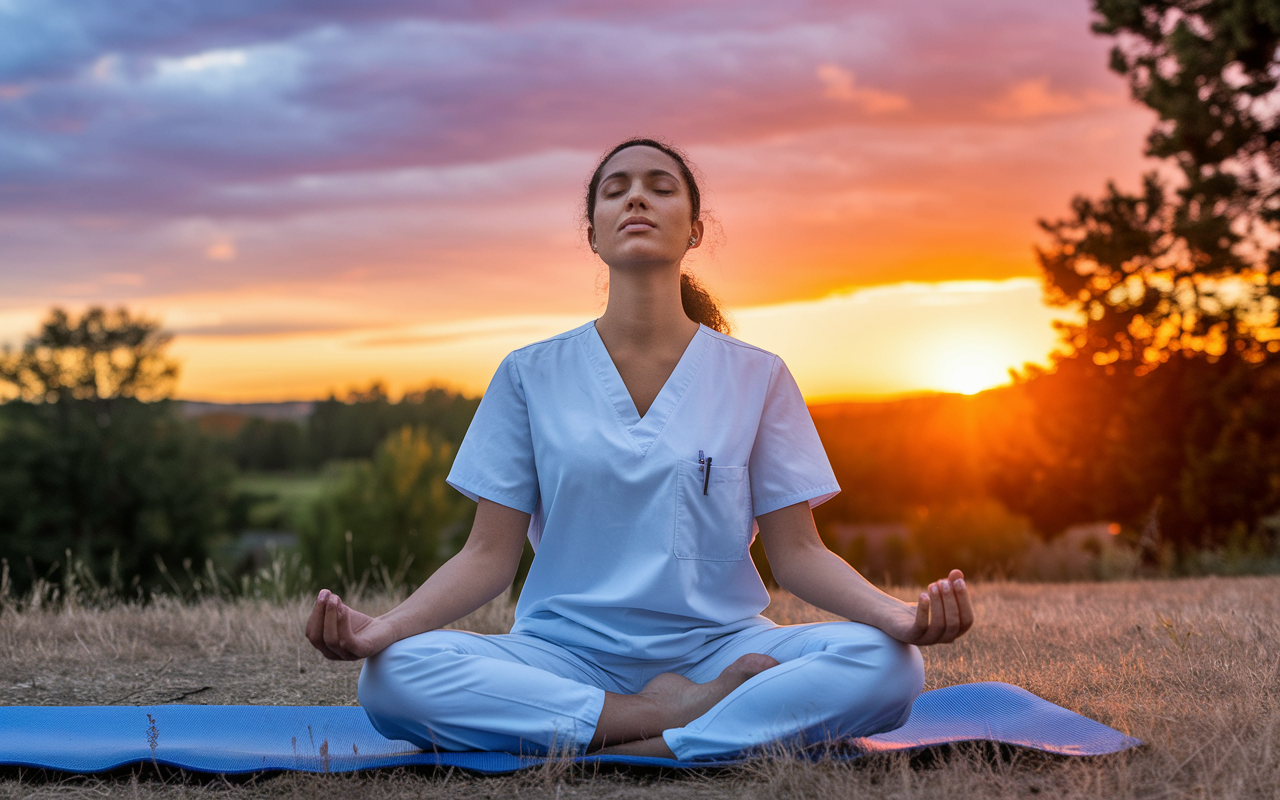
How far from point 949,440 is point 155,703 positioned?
138 feet

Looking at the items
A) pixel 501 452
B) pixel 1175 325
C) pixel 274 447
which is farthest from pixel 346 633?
pixel 274 447

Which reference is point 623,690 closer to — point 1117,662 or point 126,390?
point 1117,662

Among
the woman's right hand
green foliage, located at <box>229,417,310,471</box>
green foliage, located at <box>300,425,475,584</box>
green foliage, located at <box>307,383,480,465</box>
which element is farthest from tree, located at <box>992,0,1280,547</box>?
green foliage, located at <box>229,417,310,471</box>

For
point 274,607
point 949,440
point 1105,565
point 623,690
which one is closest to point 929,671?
point 623,690

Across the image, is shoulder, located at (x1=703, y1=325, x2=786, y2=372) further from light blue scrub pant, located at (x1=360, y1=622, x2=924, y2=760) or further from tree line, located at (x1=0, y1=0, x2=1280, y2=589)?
tree line, located at (x1=0, y1=0, x2=1280, y2=589)

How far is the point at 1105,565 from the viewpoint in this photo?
1299 centimetres

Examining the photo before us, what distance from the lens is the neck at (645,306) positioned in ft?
9.91

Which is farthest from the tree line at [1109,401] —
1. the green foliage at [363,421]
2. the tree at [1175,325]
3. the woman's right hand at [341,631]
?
the green foliage at [363,421]

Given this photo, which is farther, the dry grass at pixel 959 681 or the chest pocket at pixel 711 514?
the chest pocket at pixel 711 514

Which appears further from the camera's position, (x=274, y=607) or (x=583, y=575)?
(x=274, y=607)

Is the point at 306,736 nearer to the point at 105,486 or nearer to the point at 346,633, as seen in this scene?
the point at 346,633

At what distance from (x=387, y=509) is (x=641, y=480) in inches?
1364

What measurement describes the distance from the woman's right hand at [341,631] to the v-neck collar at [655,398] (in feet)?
2.86

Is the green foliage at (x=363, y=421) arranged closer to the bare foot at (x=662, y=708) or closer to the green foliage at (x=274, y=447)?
the green foliage at (x=274, y=447)
